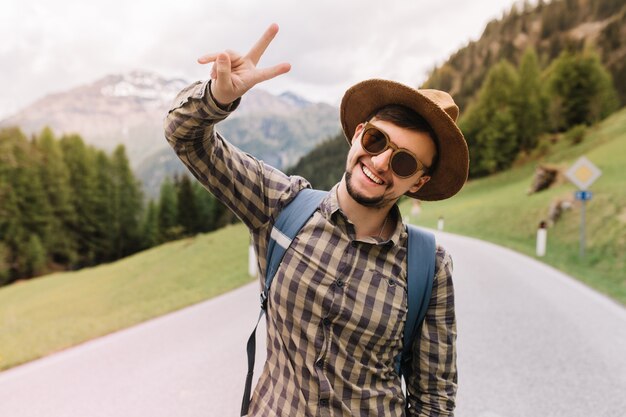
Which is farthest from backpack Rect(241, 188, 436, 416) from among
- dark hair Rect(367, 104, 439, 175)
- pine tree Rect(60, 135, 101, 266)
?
pine tree Rect(60, 135, 101, 266)

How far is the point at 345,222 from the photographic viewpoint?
4.89ft

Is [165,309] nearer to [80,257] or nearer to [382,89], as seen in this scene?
[382,89]

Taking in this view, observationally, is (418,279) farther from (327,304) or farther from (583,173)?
(583,173)

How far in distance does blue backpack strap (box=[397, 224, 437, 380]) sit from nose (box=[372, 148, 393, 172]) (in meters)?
0.26

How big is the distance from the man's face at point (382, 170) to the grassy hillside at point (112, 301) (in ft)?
17.3

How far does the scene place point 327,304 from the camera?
4.56 ft

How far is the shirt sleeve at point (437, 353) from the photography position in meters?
1.51

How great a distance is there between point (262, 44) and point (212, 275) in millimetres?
12228

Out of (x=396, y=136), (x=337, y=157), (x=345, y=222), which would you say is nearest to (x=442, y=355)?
(x=345, y=222)

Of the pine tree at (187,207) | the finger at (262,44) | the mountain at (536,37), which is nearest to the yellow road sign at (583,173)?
the finger at (262,44)

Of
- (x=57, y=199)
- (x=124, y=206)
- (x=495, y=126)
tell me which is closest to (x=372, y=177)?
(x=495, y=126)

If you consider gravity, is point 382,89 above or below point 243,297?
above

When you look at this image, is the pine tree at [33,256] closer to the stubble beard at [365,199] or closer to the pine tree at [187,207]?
the pine tree at [187,207]

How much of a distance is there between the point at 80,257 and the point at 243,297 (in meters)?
50.5
